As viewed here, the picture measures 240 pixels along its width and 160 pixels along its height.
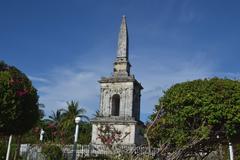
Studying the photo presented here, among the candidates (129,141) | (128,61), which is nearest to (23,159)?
(129,141)

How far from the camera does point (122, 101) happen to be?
30.0 meters

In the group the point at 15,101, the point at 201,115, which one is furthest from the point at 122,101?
the point at 15,101

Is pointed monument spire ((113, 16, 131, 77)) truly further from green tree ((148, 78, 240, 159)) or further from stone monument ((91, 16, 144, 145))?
green tree ((148, 78, 240, 159))

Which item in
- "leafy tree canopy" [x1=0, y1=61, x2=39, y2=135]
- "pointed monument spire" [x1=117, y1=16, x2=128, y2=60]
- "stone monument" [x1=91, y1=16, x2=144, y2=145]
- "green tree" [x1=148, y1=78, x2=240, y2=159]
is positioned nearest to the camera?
"leafy tree canopy" [x1=0, y1=61, x2=39, y2=135]

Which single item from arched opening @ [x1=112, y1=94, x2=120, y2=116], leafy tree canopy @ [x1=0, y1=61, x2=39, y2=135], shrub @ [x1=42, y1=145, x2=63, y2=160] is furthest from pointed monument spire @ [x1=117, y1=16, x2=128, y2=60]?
leafy tree canopy @ [x1=0, y1=61, x2=39, y2=135]

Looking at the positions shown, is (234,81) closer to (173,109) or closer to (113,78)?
(173,109)

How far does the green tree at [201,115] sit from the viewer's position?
12312mm

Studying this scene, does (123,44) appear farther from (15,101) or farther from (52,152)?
(15,101)

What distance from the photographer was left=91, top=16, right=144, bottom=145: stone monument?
95.5 feet

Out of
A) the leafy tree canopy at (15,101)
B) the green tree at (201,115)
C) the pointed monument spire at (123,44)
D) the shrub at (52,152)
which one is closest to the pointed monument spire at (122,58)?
the pointed monument spire at (123,44)

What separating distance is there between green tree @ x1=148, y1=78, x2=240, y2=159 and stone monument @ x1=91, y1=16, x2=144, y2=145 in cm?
1588

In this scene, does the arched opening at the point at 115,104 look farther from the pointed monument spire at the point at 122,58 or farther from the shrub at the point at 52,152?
the shrub at the point at 52,152

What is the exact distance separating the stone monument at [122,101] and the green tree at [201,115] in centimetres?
1588

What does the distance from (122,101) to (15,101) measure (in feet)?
60.4
